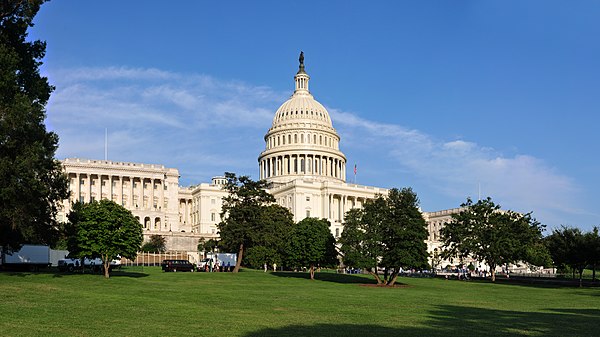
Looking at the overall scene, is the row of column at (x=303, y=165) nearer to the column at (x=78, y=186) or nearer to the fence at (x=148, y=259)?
the column at (x=78, y=186)

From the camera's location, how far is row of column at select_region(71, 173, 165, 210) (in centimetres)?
14631

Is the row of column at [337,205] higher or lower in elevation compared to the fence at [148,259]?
higher

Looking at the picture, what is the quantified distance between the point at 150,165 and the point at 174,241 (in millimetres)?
24275

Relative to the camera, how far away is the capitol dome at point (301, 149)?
187000mm

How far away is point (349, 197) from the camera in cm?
17025

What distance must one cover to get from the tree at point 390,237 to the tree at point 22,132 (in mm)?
29619

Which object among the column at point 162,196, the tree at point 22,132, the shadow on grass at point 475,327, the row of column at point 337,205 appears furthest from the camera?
the row of column at point 337,205

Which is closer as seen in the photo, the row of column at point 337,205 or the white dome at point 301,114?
the row of column at point 337,205

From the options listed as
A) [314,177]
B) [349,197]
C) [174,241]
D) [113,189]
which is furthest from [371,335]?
[314,177]

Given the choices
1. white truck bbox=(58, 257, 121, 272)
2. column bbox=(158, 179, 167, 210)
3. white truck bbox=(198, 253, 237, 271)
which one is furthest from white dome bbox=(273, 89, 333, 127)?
white truck bbox=(58, 257, 121, 272)

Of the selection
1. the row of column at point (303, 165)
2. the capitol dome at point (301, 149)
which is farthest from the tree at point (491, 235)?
the row of column at point (303, 165)

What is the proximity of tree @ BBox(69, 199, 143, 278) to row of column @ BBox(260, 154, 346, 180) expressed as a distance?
4970 inches

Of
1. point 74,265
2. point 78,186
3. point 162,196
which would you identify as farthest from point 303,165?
point 74,265

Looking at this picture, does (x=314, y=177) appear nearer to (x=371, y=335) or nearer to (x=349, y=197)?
(x=349, y=197)
